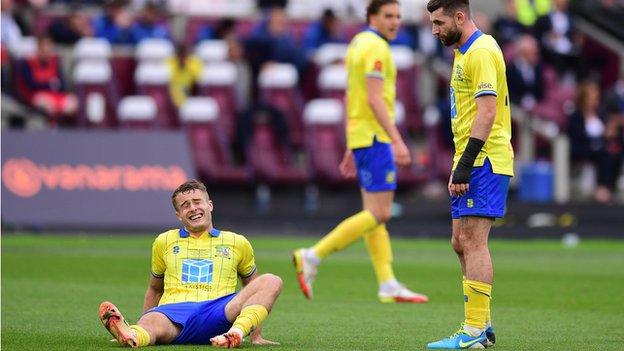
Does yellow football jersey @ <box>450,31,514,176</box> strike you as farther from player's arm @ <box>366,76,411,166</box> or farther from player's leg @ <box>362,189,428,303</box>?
player's leg @ <box>362,189,428,303</box>

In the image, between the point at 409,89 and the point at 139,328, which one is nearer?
the point at 139,328

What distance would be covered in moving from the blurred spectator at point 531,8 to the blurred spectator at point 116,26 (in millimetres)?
7564

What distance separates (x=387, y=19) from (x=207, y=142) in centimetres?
1184

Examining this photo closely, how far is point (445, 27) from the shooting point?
31.5 ft

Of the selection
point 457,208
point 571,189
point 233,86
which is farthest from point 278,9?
point 457,208

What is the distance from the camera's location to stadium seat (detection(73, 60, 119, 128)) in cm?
2569

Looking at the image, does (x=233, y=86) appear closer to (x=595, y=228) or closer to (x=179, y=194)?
(x=595, y=228)

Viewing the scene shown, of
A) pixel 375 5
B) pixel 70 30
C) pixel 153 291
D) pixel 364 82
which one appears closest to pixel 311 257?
pixel 364 82

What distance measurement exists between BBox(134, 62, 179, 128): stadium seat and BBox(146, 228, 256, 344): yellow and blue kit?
1632cm

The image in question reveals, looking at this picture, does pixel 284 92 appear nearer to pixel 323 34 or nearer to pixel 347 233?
pixel 323 34

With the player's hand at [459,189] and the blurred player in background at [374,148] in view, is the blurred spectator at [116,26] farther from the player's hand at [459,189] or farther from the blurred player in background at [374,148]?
the player's hand at [459,189]

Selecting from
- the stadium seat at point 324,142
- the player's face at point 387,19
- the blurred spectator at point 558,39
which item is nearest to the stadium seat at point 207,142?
the stadium seat at point 324,142

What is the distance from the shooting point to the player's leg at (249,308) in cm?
890

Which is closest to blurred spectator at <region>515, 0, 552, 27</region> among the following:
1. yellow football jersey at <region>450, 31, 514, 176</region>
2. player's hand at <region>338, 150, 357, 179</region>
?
player's hand at <region>338, 150, 357, 179</region>
